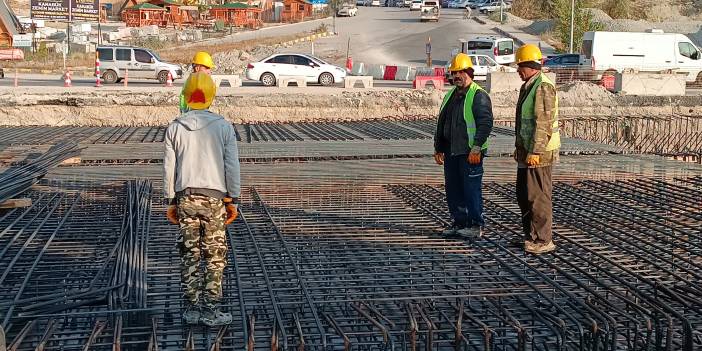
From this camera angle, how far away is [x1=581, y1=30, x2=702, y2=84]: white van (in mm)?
30875

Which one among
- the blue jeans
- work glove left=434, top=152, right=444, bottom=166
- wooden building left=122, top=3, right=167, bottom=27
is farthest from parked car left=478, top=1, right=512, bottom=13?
the blue jeans

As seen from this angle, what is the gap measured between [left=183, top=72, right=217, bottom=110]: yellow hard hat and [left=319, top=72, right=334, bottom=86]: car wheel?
2441cm

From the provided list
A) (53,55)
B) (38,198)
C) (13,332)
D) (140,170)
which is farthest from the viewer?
(53,55)

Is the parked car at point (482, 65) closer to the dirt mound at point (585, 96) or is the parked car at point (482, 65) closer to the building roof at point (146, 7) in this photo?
the dirt mound at point (585, 96)

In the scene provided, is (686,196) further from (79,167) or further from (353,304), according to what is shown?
(79,167)

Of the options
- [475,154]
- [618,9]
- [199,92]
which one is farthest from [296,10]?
[199,92]

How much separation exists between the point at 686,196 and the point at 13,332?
6.70 metres

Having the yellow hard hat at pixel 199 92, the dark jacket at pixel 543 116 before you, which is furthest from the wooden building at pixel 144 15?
the yellow hard hat at pixel 199 92

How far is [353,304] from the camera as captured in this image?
5477mm

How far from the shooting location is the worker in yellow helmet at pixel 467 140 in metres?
7.09

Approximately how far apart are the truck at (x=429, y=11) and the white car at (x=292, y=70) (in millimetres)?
34939

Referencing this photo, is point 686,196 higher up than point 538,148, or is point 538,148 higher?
point 538,148

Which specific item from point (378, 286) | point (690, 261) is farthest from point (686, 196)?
point (378, 286)

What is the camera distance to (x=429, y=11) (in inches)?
2584
